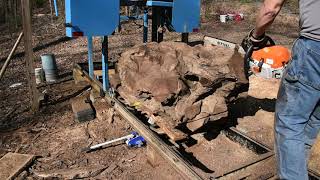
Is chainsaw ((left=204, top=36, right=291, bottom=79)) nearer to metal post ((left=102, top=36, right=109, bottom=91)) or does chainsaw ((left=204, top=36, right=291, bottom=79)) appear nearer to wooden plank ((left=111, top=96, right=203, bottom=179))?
metal post ((left=102, top=36, right=109, bottom=91))

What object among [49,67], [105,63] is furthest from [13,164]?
[49,67]

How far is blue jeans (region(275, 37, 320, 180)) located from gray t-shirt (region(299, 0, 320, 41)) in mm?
51

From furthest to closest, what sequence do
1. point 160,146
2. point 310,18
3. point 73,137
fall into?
point 73,137 < point 160,146 < point 310,18

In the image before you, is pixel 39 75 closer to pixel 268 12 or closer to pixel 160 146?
pixel 160 146

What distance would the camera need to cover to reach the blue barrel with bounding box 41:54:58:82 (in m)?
6.55

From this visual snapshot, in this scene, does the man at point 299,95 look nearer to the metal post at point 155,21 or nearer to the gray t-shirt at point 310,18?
the gray t-shirt at point 310,18

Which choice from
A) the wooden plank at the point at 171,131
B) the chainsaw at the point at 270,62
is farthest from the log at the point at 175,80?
the chainsaw at the point at 270,62

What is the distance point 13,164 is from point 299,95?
299cm

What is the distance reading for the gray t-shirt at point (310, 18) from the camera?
8.21 feet

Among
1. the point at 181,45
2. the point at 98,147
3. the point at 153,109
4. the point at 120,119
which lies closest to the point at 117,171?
the point at 98,147

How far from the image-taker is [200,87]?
13.4 feet

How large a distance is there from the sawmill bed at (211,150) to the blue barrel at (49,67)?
2.14m

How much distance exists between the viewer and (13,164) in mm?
3938

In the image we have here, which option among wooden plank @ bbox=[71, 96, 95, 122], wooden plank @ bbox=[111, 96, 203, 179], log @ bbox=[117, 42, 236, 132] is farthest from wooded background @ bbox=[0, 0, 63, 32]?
wooden plank @ bbox=[111, 96, 203, 179]
